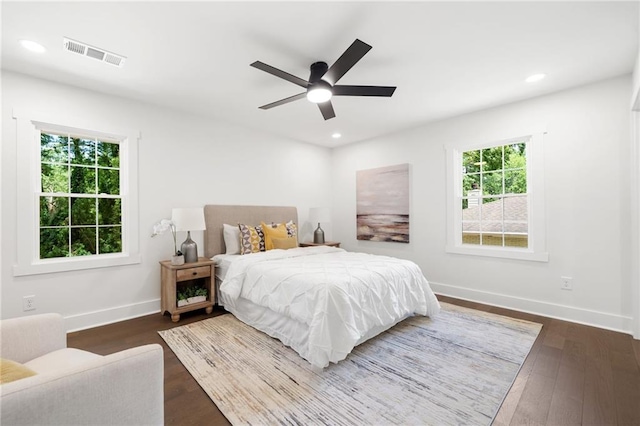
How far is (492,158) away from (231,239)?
385 centimetres

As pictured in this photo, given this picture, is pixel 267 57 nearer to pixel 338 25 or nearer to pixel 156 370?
pixel 338 25

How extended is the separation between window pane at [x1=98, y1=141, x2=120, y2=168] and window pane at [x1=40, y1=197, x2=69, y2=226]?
0.57 meters

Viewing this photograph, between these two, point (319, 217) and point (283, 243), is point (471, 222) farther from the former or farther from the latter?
point (283, 243)

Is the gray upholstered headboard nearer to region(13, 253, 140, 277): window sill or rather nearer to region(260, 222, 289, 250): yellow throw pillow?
region(260, 222, 289, 250): yellow throw pillow

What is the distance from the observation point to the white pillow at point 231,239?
3938 millimetres

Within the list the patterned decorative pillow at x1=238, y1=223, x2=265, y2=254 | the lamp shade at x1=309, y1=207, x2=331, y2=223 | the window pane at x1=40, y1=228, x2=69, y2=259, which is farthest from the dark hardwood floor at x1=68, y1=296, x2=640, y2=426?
the lamp shade at x1=309, y1=207, x2=331, y2=223

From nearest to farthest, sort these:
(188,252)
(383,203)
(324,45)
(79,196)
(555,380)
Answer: (555,380) → (324,45) → (79,196) → (188,252) → (383,203)

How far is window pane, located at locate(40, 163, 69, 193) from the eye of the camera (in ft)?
9.71

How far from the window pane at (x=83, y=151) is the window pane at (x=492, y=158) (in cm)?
506

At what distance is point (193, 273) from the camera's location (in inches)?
131

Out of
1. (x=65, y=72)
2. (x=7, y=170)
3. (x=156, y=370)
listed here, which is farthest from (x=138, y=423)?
(x=65, y=72)

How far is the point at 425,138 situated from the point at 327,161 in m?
2.08

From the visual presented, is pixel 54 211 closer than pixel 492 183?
Yes

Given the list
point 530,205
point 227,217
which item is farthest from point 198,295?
point 530,205
